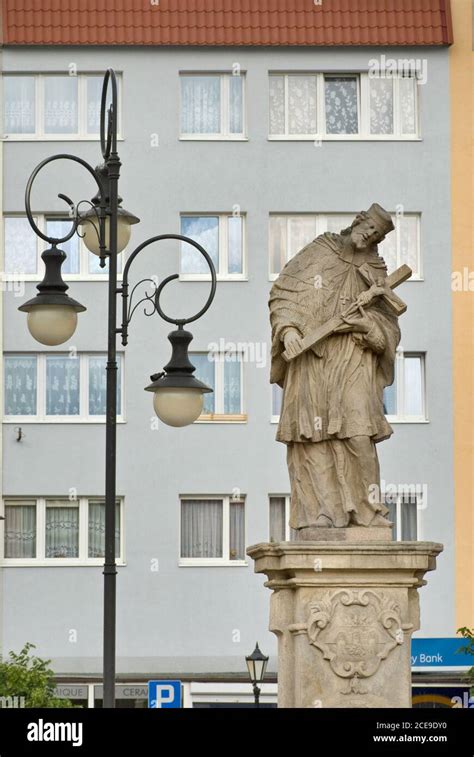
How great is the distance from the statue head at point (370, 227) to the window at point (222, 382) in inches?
883

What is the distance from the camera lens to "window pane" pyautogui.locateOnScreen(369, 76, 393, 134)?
1451 inches

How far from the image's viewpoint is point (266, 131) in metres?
36.8

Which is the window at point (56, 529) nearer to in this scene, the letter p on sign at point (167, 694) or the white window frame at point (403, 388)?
the white window frame at point (403, 388)

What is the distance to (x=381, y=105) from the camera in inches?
1455

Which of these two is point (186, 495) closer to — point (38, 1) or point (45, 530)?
point (45, 530)

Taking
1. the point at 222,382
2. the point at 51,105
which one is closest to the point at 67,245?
the point at 51,105

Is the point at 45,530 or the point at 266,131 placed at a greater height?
the point at 266,131

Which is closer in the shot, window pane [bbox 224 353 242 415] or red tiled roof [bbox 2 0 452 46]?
window pane [bbox 224 353 242 415]

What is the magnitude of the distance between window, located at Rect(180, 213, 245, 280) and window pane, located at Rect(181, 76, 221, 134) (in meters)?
1.78

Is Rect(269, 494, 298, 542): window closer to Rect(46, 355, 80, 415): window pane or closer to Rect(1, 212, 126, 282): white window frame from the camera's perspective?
Rect(46, 355, 80, 415): window pane

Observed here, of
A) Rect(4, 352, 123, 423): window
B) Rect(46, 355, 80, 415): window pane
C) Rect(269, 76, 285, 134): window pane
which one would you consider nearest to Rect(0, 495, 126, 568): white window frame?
Rect(4, 352, 123, 423): window
